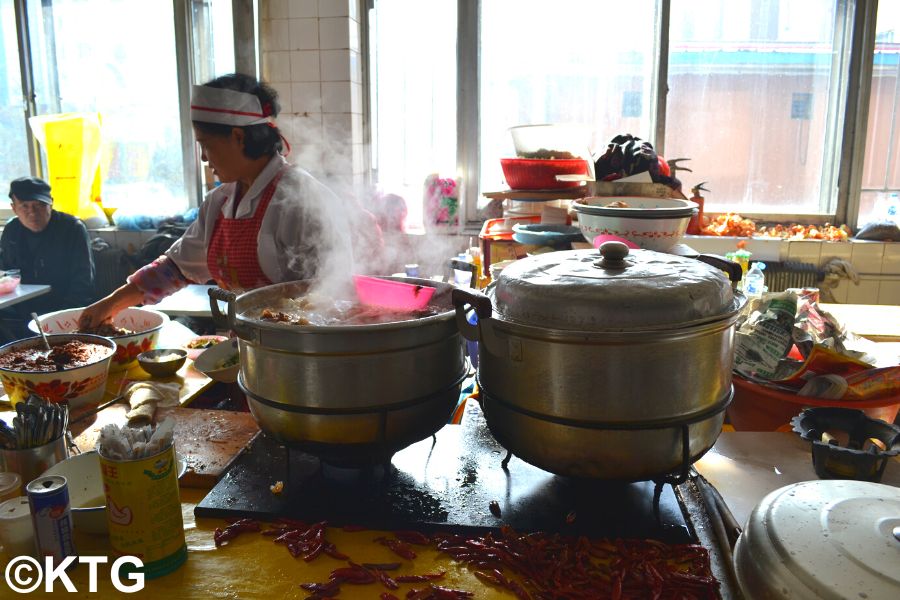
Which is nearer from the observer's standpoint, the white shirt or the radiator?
the white shirt

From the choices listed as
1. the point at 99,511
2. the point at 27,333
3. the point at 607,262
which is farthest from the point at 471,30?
the point at 99,511

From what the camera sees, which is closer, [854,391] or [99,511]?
[99,511]

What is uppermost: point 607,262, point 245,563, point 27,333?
point 607,262

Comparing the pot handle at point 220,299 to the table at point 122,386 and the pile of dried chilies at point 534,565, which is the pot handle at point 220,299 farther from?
the table at point 122,386

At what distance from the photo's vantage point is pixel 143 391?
2115mm

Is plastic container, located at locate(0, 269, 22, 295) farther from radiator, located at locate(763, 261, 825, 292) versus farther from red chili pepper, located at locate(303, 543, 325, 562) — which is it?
radiator, located at locate(763, 261, 825, 292)

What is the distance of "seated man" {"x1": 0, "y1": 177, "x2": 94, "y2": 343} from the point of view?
5.22m

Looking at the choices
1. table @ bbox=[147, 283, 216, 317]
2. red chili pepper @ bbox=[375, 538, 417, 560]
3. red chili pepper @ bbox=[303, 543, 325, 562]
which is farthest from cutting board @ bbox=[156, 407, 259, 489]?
table @ bbox=[147, 283, 216, 317]

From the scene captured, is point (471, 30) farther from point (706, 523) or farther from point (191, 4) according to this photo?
point (706, 523)

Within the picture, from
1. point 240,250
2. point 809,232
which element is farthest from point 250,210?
point 809,232

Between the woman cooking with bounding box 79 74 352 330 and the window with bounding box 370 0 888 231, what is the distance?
117 inches

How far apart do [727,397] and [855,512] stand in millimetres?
375

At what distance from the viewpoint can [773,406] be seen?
2102mm

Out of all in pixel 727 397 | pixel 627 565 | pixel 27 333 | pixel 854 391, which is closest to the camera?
pixel 627 565
